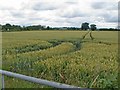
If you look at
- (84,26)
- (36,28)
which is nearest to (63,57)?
(84,26)

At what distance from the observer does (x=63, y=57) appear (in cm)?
475

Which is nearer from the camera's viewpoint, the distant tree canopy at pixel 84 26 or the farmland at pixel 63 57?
the farmland at pixel 63 57

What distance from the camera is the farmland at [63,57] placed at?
12.4 feet

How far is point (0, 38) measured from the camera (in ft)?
19.1

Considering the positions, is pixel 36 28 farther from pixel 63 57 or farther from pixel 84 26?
pixel 84 26

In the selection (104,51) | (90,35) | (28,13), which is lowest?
(104,51)

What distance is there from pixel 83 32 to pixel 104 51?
50 centimetres

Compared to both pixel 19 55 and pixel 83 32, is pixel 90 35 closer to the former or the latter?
pixel 83 32

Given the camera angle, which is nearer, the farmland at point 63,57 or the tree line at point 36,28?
the farmland at point 63,57

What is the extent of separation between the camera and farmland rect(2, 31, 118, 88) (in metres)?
3.78

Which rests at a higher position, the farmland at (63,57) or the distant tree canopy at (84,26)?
the distant tree canopy at (84,26)

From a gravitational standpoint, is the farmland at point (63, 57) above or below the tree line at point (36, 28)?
below

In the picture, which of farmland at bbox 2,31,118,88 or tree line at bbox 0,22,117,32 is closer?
farmland at bbox 2,31,118,88

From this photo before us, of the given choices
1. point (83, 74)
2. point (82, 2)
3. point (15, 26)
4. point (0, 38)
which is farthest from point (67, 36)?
point (0, 38)
